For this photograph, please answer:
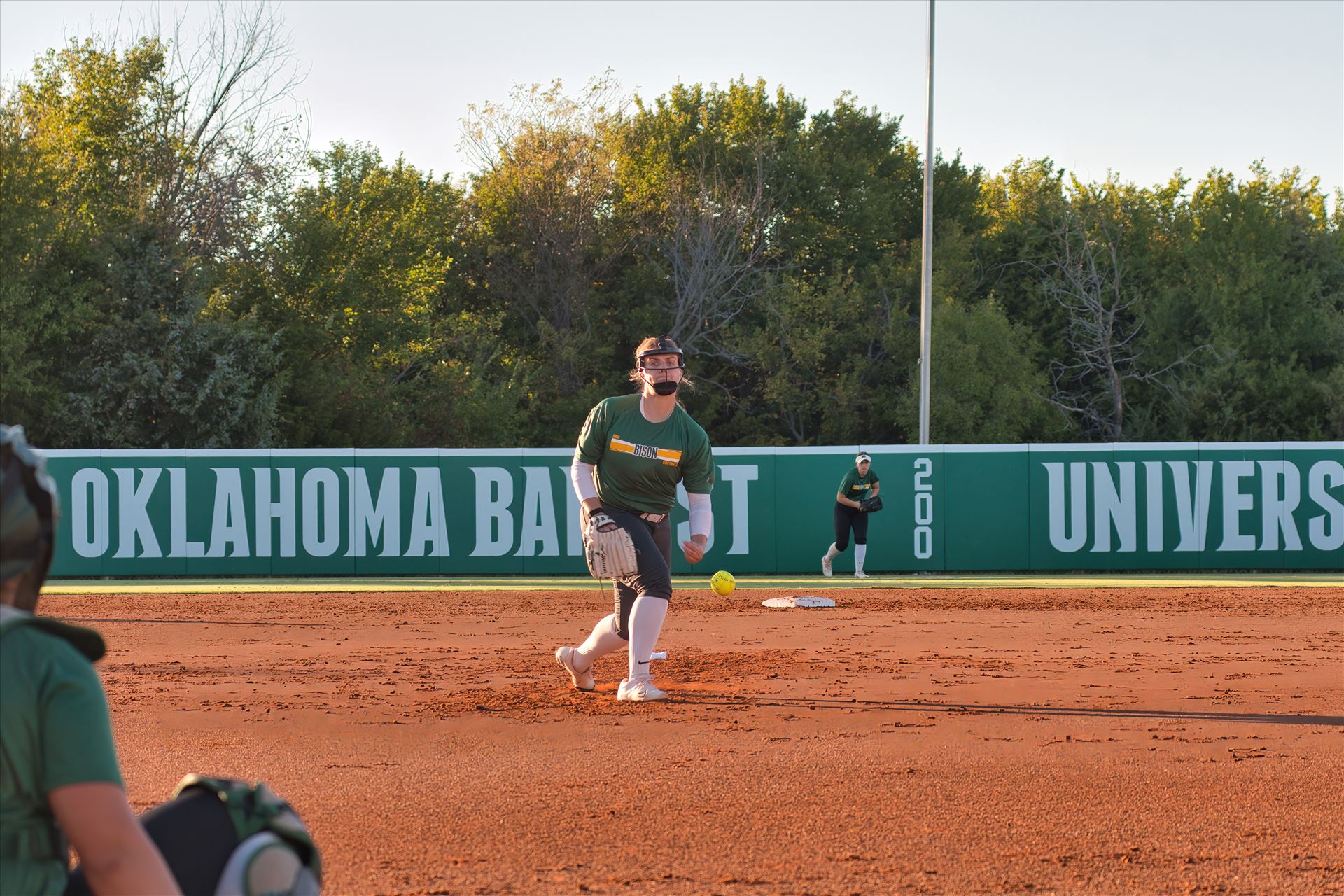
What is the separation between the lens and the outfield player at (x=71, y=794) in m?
2.13

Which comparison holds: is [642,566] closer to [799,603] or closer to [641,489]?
[641,489]

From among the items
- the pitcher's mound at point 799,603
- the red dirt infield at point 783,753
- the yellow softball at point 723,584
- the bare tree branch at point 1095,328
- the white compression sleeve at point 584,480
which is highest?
the bare tree branch at point 1095,328

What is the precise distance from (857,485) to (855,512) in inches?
24.3

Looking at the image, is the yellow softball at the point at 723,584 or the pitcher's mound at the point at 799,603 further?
the pitcher's mound at the point at 799,603

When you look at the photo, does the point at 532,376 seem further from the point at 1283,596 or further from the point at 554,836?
the point at 554,836

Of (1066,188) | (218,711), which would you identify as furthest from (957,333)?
(218,711)

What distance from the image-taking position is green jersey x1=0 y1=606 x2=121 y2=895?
2125 mm

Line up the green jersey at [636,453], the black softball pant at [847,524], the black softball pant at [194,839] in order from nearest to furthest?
the black softball pant at [194,839] < the green jersey at [636,453] < the black softball pant at [847,524]

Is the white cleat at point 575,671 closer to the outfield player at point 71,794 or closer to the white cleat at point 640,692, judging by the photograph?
the white cleat at point 640,692

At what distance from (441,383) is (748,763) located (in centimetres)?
3503

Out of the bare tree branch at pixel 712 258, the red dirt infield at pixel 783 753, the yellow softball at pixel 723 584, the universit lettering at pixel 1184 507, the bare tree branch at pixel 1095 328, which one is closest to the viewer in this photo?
the red dirt infield at pixel 783 753

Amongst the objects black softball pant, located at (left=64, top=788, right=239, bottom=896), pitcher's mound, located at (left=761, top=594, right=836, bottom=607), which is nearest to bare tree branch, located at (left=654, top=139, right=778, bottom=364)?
pitcher's mound, located at (left=761, top=594, right=836, bottom=607)

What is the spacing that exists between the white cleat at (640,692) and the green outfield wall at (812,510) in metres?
13.0

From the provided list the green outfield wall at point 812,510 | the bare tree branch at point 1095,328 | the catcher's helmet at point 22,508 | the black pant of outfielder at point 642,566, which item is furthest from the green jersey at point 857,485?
the bare tree branch at point 1095,328
